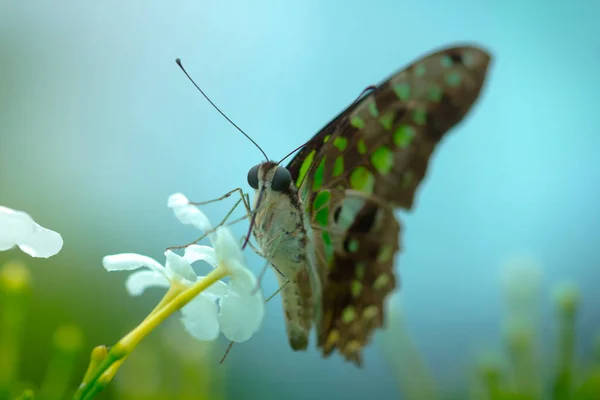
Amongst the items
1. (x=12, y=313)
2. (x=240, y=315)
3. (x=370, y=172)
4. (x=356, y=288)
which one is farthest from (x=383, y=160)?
(x=12, y=313)

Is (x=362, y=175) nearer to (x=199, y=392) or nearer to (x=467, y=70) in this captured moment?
(x=467, y=70)

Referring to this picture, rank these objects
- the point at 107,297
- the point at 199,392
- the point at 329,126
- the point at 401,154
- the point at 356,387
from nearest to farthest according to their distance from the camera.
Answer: the point at 199,392
the point at 329,126
the point at 401,154
the point at 107,297
the point at 356,387

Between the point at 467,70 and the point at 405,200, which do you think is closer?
the point at 467,70

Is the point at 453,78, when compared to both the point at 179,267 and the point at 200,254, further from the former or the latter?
the point at 179,267

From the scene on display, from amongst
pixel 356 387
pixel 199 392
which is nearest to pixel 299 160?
pixel 199 392

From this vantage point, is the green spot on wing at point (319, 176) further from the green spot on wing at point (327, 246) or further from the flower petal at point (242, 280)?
the flower petal at point (242, 280)

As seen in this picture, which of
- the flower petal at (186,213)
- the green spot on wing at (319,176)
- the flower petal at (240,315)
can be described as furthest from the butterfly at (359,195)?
the flower petal at (240,315)
